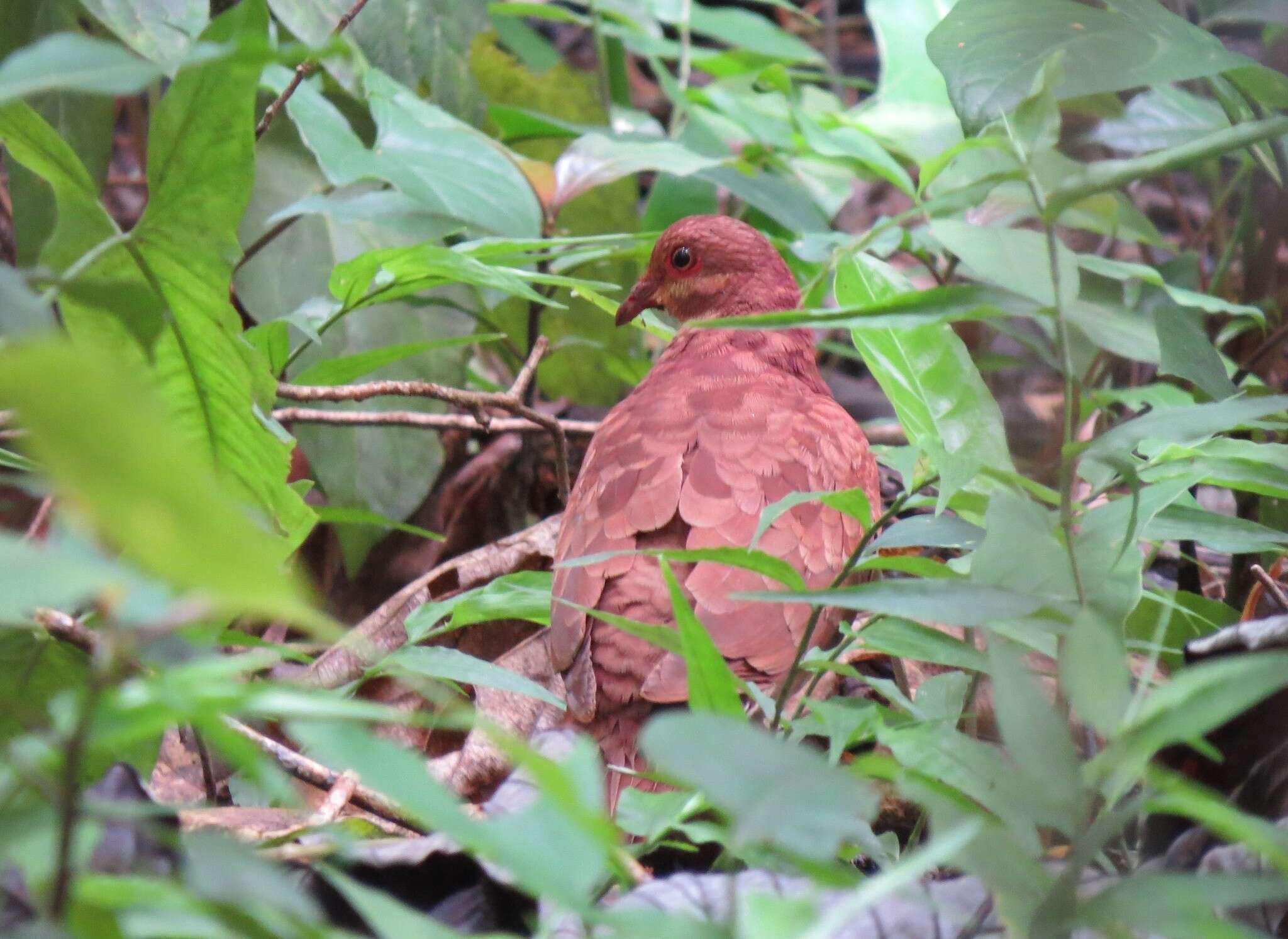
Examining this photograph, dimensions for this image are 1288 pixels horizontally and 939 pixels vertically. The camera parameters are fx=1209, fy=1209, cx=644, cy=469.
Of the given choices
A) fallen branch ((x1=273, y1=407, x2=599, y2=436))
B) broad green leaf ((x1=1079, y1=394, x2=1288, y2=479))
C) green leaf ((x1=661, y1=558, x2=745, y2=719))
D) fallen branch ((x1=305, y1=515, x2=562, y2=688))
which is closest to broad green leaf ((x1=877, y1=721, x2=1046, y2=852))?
green leaf ((x1=661, y1=558, x2=745, y2=719))

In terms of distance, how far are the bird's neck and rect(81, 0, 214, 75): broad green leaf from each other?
4.31ft

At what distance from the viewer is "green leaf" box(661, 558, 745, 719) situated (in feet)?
4.14

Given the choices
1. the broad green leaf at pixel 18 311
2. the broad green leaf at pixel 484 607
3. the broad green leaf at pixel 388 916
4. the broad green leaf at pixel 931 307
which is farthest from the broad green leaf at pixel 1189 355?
the broad green leaf at pixel 18 311

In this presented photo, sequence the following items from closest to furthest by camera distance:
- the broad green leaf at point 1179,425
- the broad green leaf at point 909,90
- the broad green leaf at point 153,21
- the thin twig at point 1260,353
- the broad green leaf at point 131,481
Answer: the broad green leaf at point 131,481, the broad green leaf at point 1179,425, the broad green leaf at point 153,21, the thin twig at point 1260,353, the broad green leaf at point 909,90

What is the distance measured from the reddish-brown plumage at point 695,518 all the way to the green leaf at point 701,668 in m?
0.86

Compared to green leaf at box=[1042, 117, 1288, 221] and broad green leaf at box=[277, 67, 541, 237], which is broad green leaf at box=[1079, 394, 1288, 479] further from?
broad green leaf at box=[277, 67, 541, 237]

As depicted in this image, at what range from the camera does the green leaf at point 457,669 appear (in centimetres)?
162

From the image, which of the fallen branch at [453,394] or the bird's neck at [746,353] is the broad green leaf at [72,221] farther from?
the bird's neck at [746,353]

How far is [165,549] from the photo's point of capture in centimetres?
63

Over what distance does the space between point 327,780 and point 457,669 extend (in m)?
Answer: 0.32

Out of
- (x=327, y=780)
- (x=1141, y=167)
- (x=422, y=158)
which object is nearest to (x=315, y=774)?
(x=327, y=780)

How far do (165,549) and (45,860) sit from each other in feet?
1.21

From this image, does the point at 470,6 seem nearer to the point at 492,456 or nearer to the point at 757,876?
the point at 492,456

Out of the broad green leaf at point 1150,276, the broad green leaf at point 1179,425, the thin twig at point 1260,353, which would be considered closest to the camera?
the broad green leaf at point 1179,425
